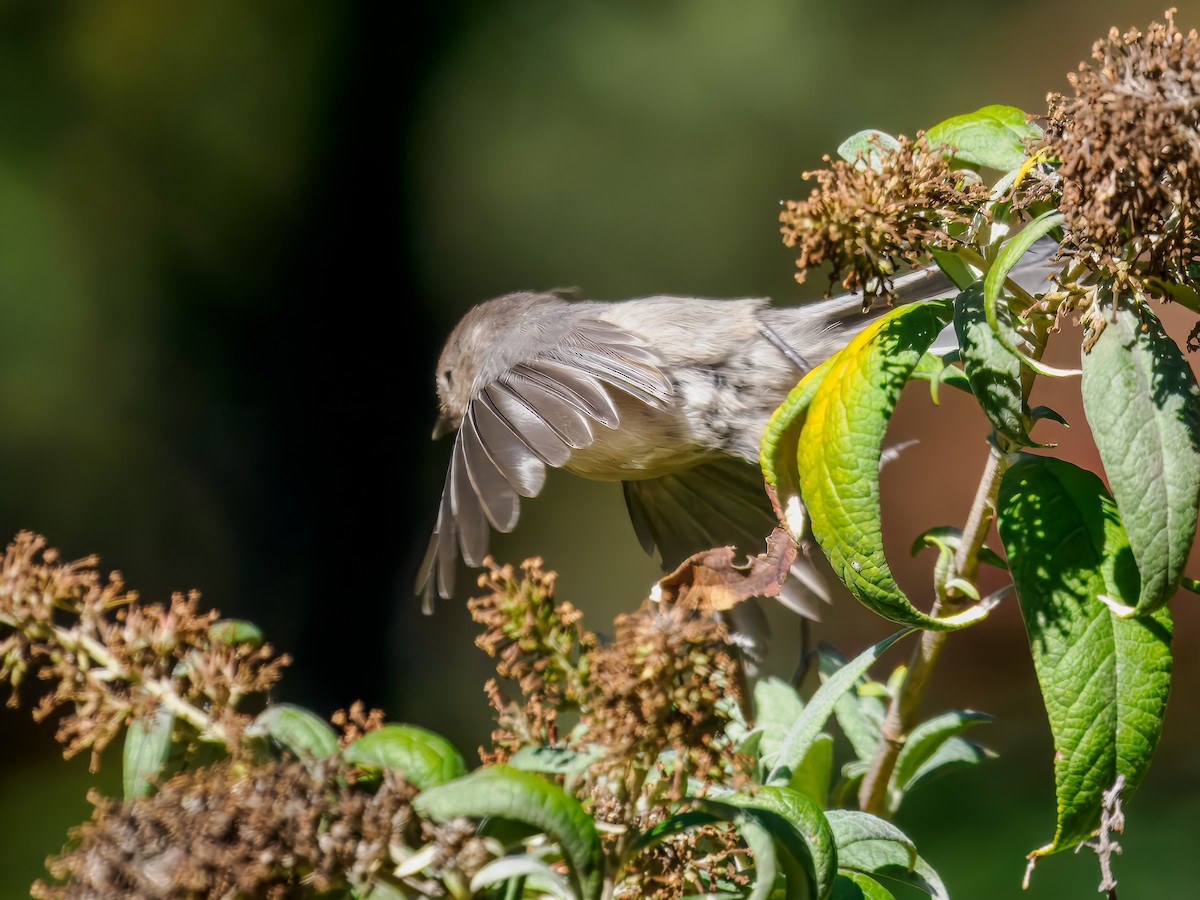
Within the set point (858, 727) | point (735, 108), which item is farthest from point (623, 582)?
point (858, 727)

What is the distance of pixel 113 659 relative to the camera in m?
0.77

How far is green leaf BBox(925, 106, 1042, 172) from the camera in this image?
3.05ft

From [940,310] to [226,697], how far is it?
1.85 feet

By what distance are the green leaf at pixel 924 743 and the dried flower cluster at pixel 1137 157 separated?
456mm

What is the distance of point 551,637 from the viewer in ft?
2.57

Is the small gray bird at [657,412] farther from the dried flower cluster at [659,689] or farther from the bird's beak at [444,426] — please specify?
the dried flower cluster at [659,689]

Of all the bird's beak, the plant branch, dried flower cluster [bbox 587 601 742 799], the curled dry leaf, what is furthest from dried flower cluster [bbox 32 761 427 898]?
the bird's beak

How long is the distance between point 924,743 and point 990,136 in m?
0.53

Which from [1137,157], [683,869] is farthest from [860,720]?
[1137,157]

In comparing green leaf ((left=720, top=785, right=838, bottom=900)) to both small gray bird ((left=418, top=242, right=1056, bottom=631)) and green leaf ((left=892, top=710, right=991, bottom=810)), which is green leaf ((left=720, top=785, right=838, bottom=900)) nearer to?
green leaf ((left=892, top=710, right=991, bottom=810))

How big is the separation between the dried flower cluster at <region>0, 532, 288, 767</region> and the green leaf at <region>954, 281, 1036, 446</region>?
502 millimetres

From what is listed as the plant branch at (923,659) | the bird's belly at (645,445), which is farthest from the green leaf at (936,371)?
the bird's belly at (645,445)

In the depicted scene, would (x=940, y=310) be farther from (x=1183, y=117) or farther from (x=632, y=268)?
(x=632, y=268)

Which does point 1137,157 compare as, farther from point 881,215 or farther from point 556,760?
point 556,760
